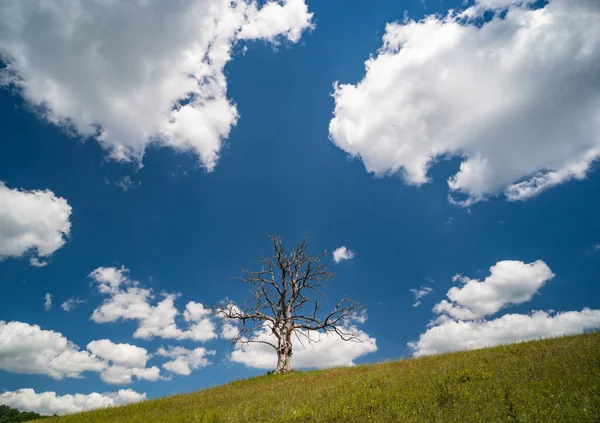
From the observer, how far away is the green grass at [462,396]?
722cm

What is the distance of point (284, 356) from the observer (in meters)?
26.0

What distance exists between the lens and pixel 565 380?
852 cm

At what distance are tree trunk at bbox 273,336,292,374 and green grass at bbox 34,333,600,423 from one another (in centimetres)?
1200

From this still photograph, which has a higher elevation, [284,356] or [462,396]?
[284,356]

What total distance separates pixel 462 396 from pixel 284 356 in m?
19.0

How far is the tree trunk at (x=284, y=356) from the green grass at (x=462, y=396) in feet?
39.4

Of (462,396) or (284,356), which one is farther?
(284,356)

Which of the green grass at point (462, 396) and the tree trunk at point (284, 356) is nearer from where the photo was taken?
the green grass at point (462, 396)

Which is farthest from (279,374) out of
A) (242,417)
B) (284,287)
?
(242,417)

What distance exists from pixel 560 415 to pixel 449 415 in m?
2.05

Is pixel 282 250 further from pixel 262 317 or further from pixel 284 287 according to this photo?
pixel 262 317

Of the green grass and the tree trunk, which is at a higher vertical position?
the tree trunk

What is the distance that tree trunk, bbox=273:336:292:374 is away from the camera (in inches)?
996

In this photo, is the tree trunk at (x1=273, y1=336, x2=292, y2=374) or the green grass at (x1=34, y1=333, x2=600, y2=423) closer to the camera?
the green grass at (x1=34, y1=333, x2=600, y2=423)
